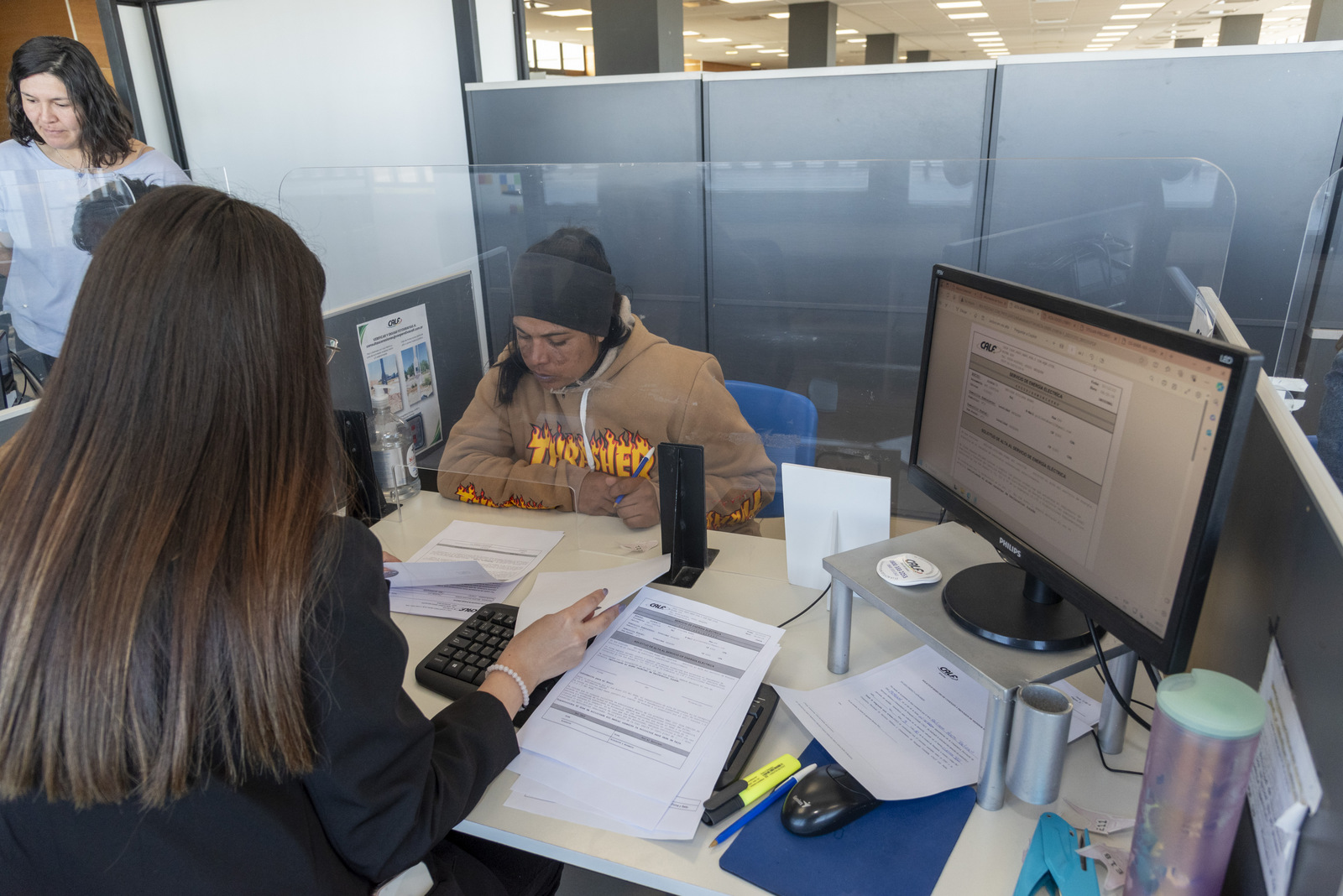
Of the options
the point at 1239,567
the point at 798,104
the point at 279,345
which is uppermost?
the point at 798,104

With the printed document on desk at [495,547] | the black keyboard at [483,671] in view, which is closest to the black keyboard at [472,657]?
the black keyboard at [483,671]

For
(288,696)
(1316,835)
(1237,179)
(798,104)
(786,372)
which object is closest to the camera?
(1316,835)

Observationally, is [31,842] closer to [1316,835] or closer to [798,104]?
[1316,835]

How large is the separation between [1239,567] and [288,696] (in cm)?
94

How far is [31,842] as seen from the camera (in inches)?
26.2

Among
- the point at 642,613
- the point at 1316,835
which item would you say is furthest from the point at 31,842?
the point at 1316,835

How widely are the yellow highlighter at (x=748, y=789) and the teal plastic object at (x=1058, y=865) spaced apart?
241 millimetres

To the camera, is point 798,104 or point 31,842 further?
point 798,104

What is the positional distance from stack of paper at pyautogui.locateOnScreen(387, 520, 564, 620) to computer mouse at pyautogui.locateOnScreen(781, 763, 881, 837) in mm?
598

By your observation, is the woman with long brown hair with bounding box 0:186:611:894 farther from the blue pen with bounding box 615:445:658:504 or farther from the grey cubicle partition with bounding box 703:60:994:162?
the grey cubicle partition with bounding box 703:60:994:162

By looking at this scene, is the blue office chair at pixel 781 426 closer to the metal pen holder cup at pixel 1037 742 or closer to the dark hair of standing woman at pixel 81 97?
the metal pen holder cup at pixel 1037 742

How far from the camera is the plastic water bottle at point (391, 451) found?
158 cm

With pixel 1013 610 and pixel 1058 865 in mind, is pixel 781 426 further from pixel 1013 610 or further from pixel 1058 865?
pixel 1058 865

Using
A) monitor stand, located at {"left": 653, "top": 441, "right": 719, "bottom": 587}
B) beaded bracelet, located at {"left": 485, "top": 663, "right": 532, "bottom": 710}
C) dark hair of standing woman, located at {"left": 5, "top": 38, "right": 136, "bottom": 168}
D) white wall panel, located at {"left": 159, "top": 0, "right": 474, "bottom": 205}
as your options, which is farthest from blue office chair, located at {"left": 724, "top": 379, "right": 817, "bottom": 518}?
white wall panel, located at {"left": 159, "top": 0, "right": 474, "bottom": 205}
